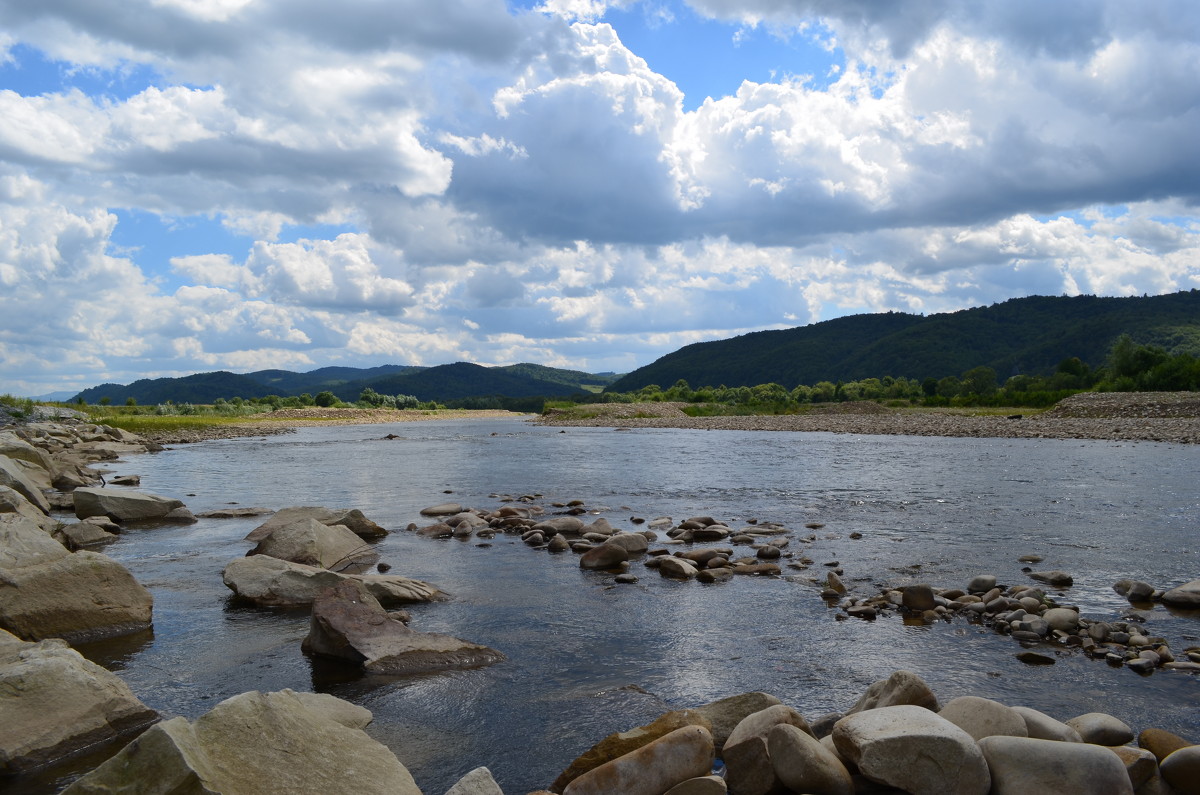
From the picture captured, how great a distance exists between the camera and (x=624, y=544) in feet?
51.8

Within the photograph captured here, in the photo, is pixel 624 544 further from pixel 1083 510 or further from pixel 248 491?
pixel 248 491

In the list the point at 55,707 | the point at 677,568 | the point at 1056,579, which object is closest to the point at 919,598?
the point at 1056,579

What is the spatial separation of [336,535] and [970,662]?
12151 millimetres

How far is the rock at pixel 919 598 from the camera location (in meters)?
11.6

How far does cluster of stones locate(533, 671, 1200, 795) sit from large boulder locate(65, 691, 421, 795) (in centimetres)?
173

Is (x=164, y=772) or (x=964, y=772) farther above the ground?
(x=164, y=772)

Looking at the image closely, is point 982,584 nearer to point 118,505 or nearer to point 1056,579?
point 1056,579

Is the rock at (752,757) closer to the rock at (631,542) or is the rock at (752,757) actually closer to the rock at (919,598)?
the rock at (919,598)

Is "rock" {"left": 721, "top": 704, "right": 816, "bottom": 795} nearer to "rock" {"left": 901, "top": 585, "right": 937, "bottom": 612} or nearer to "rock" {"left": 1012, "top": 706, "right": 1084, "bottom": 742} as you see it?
"rock" {"left": 1012, "top": 706, "right": 1084, "bottom": 742}

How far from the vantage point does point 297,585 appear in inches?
488

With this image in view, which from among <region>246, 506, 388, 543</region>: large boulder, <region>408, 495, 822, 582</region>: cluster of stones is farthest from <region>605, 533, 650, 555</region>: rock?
<region>246, 506, 388, 543</region>: large boulder

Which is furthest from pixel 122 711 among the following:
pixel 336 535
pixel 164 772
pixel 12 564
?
pixel 336 535

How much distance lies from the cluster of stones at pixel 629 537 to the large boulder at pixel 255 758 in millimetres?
8170

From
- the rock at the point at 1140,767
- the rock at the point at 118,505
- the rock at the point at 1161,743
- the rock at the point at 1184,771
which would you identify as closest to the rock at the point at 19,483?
the rock at the point at 118,505
